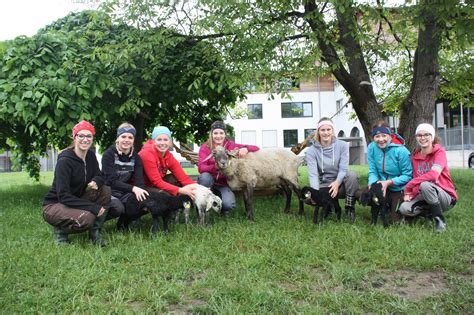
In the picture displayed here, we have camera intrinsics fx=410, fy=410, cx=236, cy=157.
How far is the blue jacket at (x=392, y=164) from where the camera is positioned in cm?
559

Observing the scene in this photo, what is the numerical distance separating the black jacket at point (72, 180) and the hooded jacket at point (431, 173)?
13.1 feet

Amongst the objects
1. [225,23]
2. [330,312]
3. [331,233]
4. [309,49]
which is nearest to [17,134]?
[225,23]

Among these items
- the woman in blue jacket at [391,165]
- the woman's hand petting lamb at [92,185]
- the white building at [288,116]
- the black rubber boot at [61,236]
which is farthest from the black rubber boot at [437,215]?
the white building at [288,116]

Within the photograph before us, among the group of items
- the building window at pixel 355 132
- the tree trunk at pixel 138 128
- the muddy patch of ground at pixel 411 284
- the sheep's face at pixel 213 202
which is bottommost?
the muddy patch of ground at pixel 411 284

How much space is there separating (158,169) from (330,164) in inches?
99.0

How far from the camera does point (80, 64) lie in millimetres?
7203

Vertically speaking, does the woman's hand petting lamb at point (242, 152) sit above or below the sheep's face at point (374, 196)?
above

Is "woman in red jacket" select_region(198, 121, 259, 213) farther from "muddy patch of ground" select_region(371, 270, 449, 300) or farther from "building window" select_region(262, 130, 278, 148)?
"building window" select_region(262, 130, 278, 148)

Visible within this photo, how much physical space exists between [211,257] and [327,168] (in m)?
2.66

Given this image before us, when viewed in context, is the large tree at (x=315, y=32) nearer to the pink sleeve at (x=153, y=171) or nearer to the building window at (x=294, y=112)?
the pink sleeve at (x=153, y=171)

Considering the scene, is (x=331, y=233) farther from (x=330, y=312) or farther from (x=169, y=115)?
(x=169, y=115)

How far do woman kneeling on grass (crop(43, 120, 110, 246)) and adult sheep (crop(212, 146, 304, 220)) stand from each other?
1.77m

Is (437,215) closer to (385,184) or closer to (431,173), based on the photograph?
(431,173)

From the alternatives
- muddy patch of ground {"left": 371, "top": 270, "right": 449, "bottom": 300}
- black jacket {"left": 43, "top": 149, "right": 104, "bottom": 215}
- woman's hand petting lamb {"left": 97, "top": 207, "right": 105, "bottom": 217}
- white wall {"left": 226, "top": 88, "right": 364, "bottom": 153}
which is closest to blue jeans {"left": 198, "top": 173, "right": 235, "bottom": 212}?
black jacket {"left": 43, "top": 149, "right": 104, "bottom": 215}
